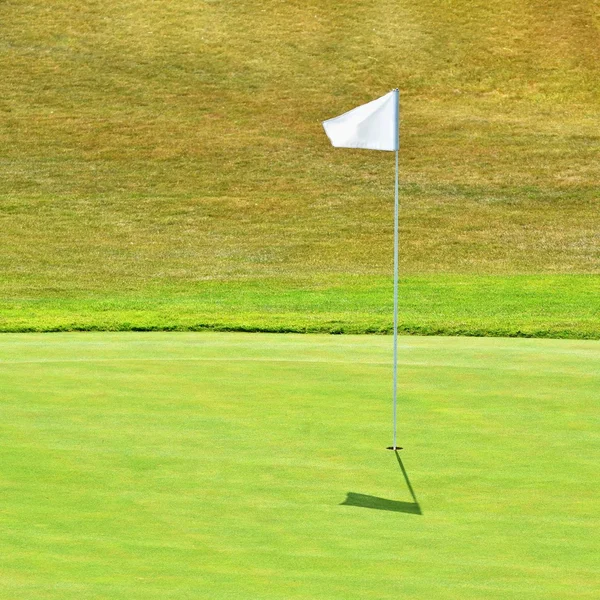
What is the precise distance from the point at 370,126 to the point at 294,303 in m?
10.7

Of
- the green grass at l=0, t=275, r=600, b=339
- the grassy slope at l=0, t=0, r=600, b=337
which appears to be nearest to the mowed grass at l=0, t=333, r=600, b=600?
the green grass at l=0, t=275, r=600, b=339

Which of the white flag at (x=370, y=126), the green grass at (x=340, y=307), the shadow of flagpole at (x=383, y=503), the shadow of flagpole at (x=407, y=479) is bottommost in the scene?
the shadow of flagpole at (x=383, y=503)

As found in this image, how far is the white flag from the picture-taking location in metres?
8.79

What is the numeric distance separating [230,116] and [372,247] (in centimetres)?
1097

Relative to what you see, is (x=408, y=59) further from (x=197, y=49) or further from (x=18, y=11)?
(x=18, y=11)

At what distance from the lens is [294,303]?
19469 millimetres

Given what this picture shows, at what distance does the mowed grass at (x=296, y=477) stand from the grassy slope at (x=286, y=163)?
4786 millimetres

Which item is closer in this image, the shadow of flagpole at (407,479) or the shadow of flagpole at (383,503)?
the shadow of flagpole at (383,503)

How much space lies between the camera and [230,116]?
37469 millimetres

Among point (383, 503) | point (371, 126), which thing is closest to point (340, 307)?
point (371, 126)

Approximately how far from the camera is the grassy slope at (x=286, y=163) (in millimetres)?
22188

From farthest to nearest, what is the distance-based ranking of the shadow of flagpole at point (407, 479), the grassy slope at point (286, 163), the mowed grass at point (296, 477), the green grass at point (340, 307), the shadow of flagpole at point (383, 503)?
the grassy slope at point (286, 163) → the green grass at point (340, 307) → the shadow of flagpole at point (407, 479) → the shadow of flagpole at point (383, 503) → the mowed grass at point (296, 477)

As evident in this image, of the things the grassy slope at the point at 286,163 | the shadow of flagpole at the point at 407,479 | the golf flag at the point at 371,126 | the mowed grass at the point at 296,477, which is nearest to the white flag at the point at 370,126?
the golf flag at the point at 371,126

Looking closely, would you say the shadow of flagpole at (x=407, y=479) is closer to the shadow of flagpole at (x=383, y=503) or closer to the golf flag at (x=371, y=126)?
the shadow of flagpole at (x=383, y=503)
